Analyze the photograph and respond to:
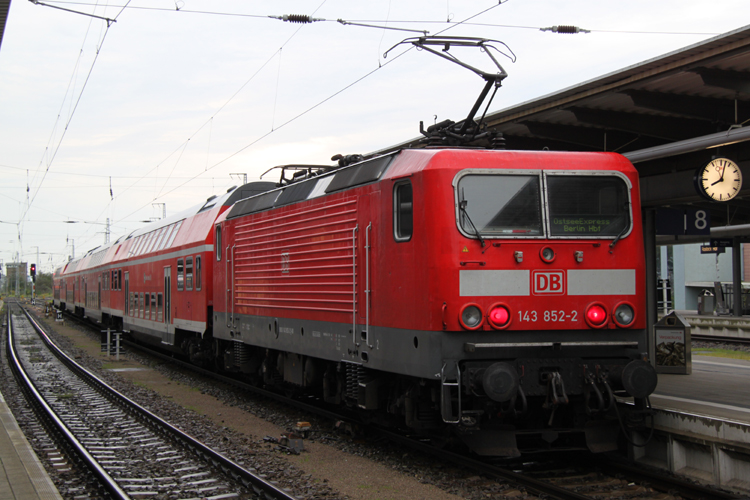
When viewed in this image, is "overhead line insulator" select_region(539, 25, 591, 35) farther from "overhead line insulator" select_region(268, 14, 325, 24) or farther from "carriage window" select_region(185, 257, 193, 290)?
"carriage window" select_region(185, 257, 193, 290)

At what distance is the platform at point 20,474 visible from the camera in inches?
276

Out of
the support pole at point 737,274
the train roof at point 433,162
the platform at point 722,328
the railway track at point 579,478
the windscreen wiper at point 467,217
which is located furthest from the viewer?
the support pole at point 737,274

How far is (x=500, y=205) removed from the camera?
7.58m

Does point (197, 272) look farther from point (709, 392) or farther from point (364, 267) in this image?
point (709, 392)

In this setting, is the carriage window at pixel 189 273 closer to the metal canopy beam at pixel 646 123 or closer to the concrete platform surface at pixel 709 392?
the metal canopy beam at pixel 646 123

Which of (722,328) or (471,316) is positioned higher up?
(471,316)

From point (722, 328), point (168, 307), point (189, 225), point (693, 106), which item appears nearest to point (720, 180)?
point (693, 106)

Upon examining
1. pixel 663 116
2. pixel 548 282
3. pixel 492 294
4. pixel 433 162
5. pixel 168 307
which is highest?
pixel 663 116

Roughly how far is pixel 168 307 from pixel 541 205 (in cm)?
1330

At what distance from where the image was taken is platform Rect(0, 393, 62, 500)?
7.00 m

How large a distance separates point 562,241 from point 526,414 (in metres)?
1.85

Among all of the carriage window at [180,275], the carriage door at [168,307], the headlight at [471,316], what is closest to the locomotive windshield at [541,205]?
the headlight at [471,316]

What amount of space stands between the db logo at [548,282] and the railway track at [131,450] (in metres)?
3.18

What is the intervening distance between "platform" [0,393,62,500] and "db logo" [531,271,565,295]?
5079 mm
